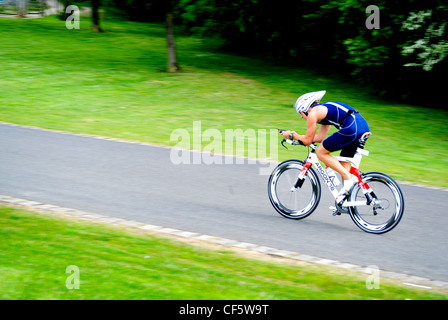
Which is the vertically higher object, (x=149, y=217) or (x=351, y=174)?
(x=351, y=174)

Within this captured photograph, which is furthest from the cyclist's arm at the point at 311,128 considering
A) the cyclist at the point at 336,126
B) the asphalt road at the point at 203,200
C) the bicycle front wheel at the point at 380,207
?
the asphalt road at the point at 203,200

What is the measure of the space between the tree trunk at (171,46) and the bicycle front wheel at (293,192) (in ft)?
48.8

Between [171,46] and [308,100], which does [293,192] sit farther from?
[171,46]

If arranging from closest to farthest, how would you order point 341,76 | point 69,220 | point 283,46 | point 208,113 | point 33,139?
1. point 69,220
2. point 33,139
3. point 208,113
4. point 341,76
5. point 283,46

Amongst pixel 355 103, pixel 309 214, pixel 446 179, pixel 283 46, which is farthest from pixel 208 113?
pixel 283 46

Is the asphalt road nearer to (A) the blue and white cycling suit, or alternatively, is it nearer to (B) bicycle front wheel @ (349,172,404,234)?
(B) bicycle front wheel @ (349,172,404,234)

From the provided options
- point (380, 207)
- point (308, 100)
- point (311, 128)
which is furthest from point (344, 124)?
point (380, 207)

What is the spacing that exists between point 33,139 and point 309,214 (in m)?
6.67

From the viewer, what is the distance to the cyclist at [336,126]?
734 cm

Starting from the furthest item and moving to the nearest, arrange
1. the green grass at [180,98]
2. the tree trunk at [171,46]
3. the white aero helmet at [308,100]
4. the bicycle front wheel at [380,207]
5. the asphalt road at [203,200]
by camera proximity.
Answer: the tree trunk at [171,46]
the green grass at [180,98]
the white aero helmet at [308,100]
the bicycle front wheel at [380,207]
the asphalt road at [203,200]

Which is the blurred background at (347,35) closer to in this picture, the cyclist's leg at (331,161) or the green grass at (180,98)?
the green grass at (180,98)

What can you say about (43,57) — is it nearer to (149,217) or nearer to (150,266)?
(149,217)

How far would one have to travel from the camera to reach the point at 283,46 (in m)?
25.5

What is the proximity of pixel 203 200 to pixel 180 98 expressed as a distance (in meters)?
9.80
